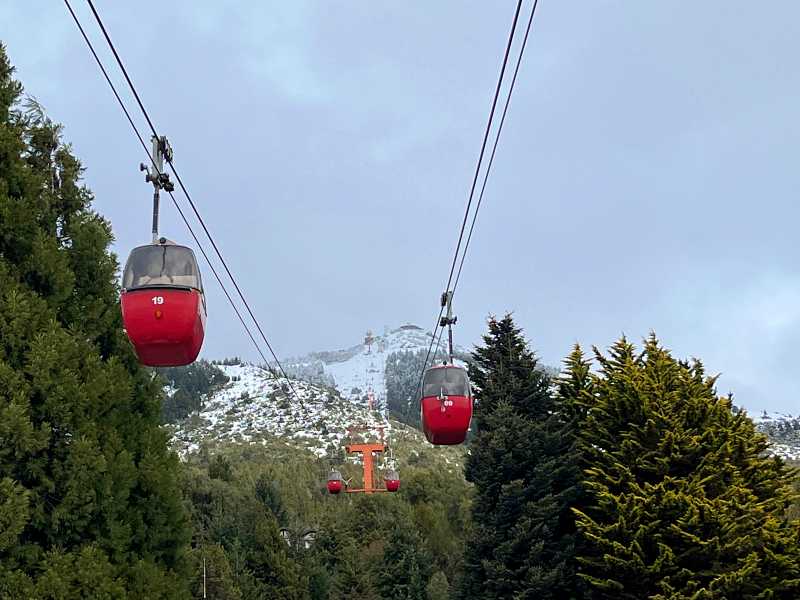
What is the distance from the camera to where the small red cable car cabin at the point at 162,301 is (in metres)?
7.11

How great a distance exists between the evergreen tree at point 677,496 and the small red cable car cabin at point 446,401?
417 inches

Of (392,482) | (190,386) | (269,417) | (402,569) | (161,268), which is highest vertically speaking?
(190,386)

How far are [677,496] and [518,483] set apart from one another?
4.69 meters

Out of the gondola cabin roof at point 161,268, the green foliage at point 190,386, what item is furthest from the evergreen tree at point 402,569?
the green foliage at point 190,386

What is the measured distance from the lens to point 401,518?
44656 millimetres

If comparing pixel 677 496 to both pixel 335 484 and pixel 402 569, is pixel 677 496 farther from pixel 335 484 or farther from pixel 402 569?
pixel 402 569

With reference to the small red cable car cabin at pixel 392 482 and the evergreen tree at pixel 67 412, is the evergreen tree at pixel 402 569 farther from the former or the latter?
the evergreen tree at pixel 67 412

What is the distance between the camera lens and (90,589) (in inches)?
417

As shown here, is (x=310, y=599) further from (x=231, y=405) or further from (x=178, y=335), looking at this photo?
(x=231, y=405)

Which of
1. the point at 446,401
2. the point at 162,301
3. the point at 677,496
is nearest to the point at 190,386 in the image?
the point at 677,496

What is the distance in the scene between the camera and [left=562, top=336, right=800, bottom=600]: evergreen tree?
19688 millimetres

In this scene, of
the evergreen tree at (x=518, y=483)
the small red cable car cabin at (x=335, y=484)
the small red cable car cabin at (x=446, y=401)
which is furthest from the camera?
the small red cable car cabin at (x=335, y=484)

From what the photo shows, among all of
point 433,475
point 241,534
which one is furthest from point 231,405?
point 241,534

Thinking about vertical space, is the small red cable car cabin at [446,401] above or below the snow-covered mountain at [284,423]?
below
